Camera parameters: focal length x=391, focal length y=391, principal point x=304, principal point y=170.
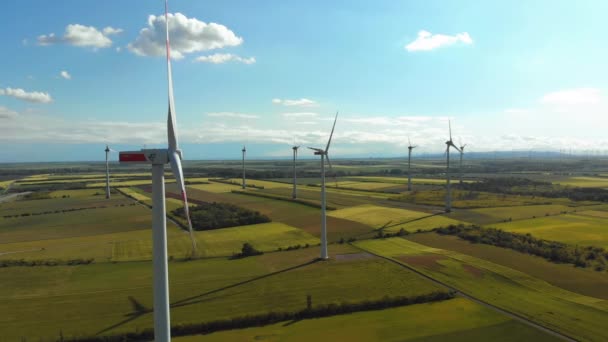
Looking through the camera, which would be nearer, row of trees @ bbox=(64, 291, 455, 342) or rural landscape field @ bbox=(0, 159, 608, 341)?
row of trees @ bbox=(64, 291, 455, 342)

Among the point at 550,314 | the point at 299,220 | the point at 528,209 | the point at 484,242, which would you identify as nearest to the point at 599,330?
the point at 550,314

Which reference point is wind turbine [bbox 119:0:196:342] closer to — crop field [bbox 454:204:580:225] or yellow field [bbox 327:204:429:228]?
yellow field [bbox 327:204:429:228]

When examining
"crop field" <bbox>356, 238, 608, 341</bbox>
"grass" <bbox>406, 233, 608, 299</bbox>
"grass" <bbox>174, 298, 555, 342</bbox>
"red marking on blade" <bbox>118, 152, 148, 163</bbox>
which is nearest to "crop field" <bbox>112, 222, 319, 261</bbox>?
"crop field" <bbox>356, 238, 608, 341</bbox>

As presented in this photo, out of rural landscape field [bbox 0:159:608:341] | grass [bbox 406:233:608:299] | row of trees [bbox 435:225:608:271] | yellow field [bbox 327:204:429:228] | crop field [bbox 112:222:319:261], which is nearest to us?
rural landscape field [bbox 0:159:608:341]

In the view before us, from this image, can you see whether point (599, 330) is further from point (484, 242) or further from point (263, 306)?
point (484, 242)

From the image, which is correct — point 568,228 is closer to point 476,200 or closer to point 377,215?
point 377,215
